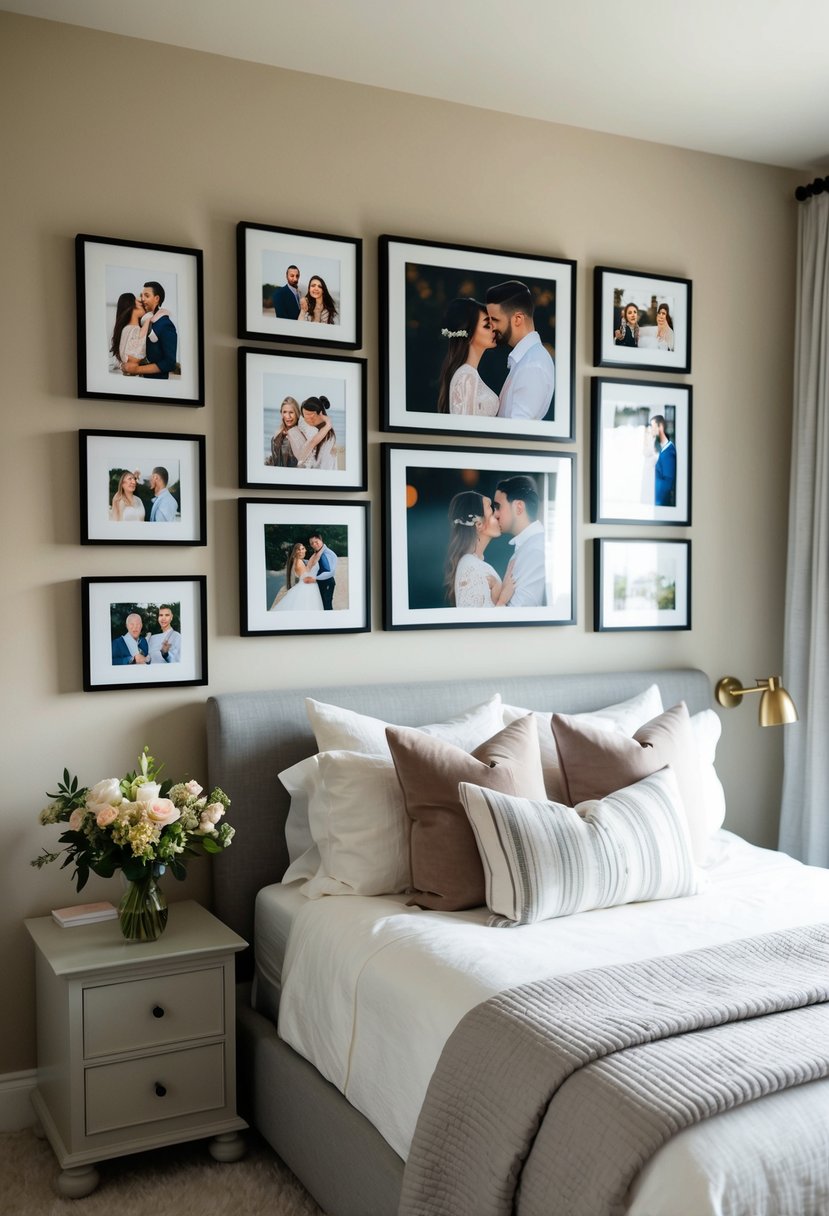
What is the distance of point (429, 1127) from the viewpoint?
194cm

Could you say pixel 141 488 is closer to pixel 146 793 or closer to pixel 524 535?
pixel 146 793

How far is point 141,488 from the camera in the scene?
2.96 m

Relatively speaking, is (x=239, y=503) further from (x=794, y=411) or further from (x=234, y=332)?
(x=794, y=411)

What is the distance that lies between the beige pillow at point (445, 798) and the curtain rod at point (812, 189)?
2.33 meters

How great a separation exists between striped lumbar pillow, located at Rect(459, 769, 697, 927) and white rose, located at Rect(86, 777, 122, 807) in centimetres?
82

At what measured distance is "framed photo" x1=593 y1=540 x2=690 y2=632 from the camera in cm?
363

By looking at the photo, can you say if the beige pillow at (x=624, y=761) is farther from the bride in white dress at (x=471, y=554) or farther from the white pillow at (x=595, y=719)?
the bride in white dress at (x=471, y=554)

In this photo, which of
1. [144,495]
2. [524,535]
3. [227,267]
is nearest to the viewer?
[144,495]

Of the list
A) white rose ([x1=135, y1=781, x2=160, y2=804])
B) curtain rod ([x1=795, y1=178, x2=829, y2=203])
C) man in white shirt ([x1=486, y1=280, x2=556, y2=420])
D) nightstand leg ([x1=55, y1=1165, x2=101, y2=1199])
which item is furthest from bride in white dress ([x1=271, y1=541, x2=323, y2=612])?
curtain rod ([x1=795, y1=178, x2=829, y2=203])

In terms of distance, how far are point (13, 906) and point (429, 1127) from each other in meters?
1.41

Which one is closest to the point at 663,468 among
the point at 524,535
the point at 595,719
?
the point at 524,535

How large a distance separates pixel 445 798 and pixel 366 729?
389 millimetres

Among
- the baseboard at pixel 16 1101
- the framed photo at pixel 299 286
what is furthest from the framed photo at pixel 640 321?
the baseboard at pixel 16 1101

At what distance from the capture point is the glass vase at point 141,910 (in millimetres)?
2648
